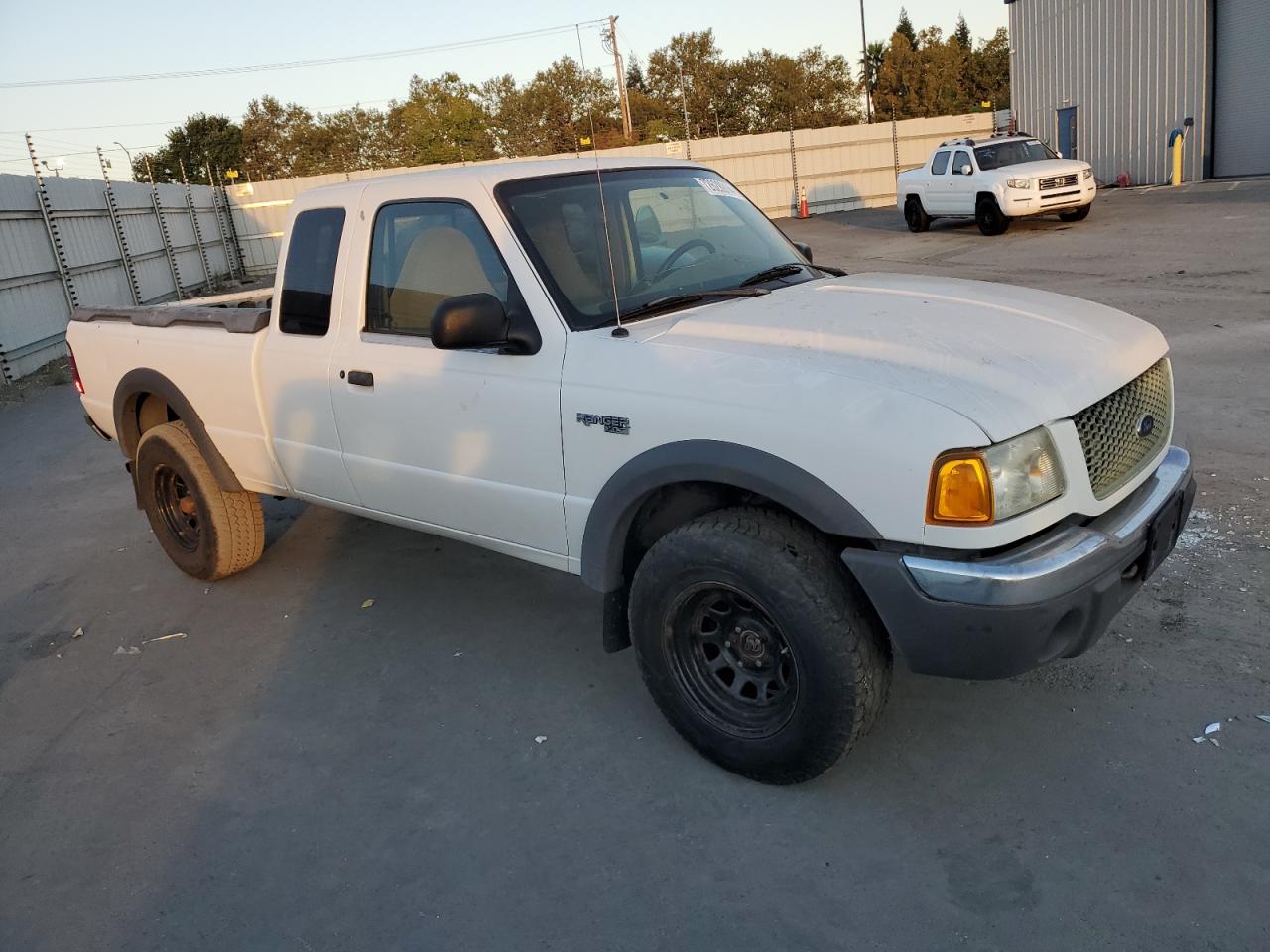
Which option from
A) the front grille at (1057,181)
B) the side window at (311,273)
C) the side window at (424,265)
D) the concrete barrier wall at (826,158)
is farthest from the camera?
the concrete barrier wall at (826,158)

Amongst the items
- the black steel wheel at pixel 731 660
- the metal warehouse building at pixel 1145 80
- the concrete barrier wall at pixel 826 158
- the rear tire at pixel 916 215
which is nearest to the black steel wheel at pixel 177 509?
the black steel wheel at pixel 731 660

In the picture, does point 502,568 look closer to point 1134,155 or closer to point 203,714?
point 203,714

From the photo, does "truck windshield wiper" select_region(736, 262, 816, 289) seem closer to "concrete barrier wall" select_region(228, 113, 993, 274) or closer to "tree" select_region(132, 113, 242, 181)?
"concrete barrier wall" select_region(228, 113, 993, 274)

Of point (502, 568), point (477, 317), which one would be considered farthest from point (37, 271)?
point (477, 317)

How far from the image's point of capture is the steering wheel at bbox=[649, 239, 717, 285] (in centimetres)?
375

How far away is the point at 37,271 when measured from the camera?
1418cm

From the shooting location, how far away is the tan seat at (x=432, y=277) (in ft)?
12.3

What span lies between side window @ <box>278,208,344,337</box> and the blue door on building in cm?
2840

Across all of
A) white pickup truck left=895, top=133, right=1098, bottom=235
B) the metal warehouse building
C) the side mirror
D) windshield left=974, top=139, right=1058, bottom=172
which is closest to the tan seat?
the side mirror

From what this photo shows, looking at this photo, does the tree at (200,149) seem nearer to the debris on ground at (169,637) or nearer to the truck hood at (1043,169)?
the truck hood at (1043,169)

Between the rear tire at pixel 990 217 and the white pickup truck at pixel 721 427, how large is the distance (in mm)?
16254

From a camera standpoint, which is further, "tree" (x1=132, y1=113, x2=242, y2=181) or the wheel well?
"tree" (x1=132, y1=113, x2=242, y2=181)

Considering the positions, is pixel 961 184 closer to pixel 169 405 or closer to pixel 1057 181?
pixel 1057 181

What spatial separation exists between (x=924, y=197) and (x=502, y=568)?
1868cm
